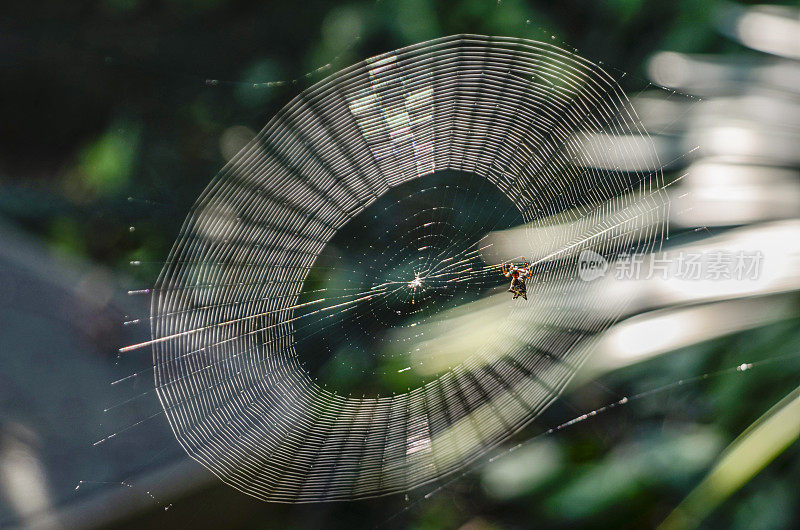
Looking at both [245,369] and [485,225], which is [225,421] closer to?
[245,369]

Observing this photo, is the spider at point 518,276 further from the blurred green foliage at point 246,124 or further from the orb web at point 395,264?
the blurred green foliage at point 246,124

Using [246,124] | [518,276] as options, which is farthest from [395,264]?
[246,124]

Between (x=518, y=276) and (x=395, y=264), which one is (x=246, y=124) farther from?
(x=518, y=276)

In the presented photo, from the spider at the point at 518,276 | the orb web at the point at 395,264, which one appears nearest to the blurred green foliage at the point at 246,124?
the orb web at the point at 395,264

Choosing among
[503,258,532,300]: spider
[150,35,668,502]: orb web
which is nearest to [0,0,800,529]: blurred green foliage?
[150,35,668,502]: orb web

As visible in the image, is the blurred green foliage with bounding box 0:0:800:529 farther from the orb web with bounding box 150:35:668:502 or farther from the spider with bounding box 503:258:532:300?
the spider with bounding box 503:258:532:300

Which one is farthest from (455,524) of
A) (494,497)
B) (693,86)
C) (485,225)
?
(693,86)
